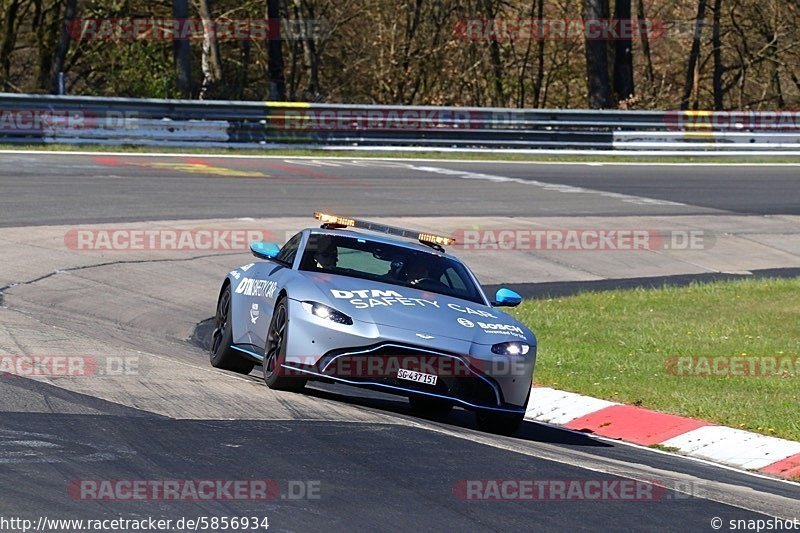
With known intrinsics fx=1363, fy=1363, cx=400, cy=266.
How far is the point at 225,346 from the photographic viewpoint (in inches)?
431

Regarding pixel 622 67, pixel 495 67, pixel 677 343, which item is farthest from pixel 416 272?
pixel 495 67

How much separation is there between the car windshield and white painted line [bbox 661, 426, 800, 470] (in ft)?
6.20

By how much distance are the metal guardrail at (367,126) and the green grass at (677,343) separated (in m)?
13.3

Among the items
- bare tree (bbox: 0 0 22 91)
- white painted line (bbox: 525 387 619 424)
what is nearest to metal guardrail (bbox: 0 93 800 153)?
bare tree (bbox: 0 0 22 91)

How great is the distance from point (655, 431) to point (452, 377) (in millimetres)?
2011

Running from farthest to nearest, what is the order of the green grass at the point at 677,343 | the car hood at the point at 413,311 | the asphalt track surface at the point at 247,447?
the green grass at the point at 677,343, the car hood at the point at 413,311, the asphalt track surface at the point at 247,447

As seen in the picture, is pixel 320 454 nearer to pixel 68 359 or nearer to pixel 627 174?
pixel 68 359

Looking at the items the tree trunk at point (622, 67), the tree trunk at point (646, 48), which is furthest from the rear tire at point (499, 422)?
the tree trunk at point (646, 48)

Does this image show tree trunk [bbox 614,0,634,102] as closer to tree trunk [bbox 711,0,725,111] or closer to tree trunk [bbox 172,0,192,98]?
tree trunk [bbox 711,0,725,111]

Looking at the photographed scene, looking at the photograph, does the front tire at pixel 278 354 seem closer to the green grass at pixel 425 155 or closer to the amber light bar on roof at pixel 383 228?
the amber light bar on roof at pixel 383 228

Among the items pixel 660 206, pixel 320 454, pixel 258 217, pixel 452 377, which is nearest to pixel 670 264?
pixel 660 206

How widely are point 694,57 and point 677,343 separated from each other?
3503 cm

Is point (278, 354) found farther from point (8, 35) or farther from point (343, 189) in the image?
point (8, 35)

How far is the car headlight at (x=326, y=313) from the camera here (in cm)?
923
